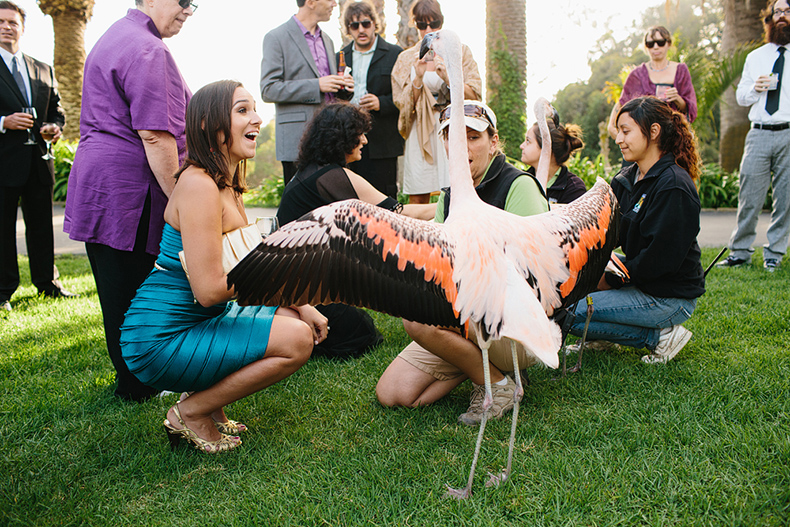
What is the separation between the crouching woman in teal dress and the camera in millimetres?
2809

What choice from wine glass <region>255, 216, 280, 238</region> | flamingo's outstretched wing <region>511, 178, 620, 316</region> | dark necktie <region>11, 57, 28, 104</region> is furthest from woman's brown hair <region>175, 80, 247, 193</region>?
dark necktie <region>11, 57, 28, 104</region>

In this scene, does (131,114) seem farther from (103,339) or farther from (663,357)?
(663,357)

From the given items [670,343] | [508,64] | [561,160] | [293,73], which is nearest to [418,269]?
[670,343]

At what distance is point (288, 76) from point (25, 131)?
313 cm

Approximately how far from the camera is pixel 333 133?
4.15m

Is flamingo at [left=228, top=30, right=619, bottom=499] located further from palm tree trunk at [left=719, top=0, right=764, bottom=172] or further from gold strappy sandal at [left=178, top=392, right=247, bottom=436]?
palm tree trunk at [left=719, top=0, right=764, bottom=172]

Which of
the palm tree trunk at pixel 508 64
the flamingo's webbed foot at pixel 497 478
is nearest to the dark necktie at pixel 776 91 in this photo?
the palm tree trunk at pixel 508 64

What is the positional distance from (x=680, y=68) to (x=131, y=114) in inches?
253

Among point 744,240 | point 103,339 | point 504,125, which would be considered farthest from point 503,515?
point 504,125

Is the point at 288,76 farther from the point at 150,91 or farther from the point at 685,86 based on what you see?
the point at 685,86

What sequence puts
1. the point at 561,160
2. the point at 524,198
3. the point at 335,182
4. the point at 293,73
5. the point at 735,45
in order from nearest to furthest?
the point at 524,198 → the point at 335,182 → the point at 561,160 → the point at 293,73 → the point at 735,45

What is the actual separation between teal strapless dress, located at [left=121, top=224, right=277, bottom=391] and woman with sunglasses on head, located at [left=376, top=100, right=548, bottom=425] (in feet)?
3.19

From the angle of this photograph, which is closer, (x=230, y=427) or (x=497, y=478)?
(x=497, y=478)

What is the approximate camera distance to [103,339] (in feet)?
16.1
